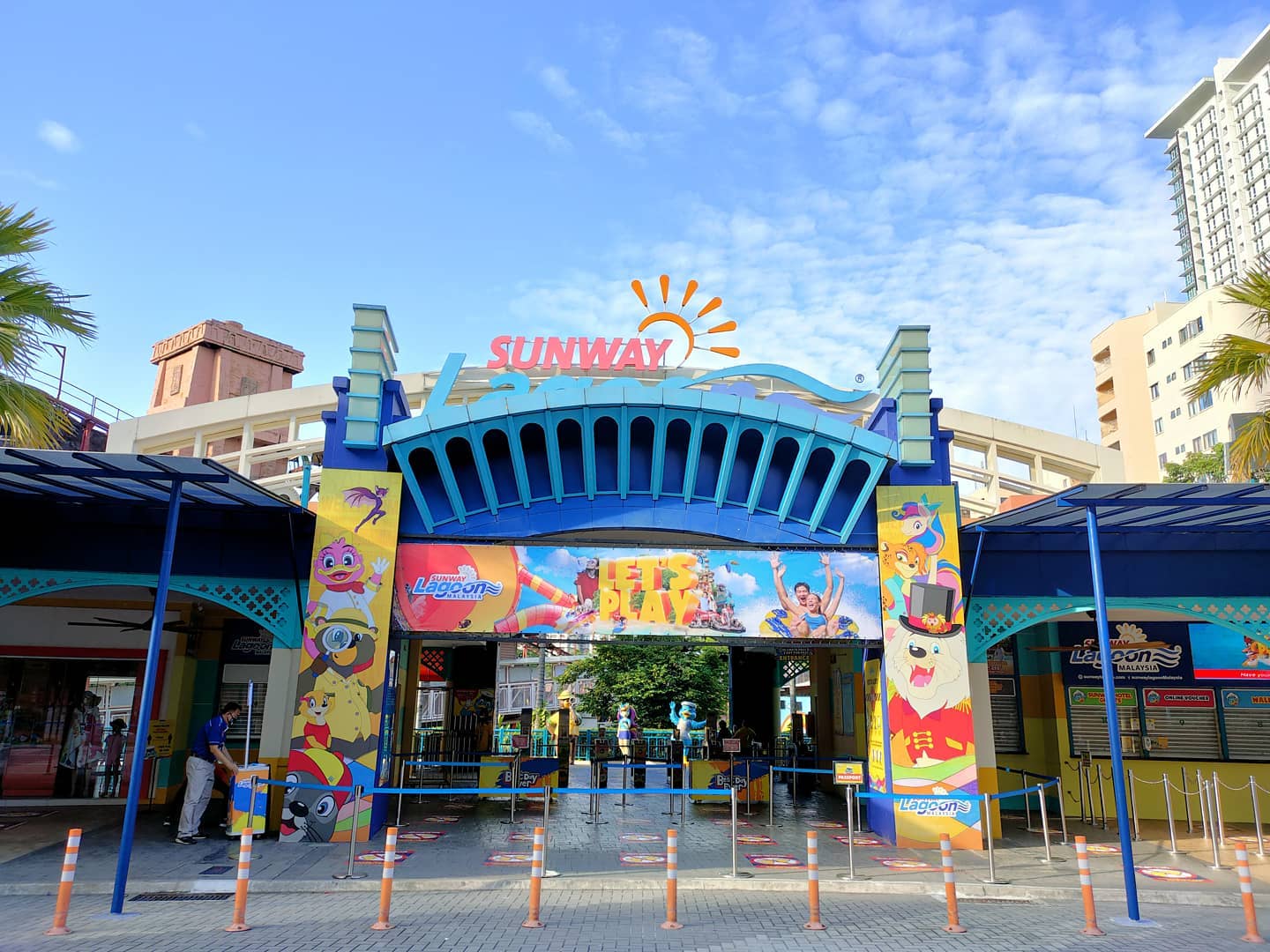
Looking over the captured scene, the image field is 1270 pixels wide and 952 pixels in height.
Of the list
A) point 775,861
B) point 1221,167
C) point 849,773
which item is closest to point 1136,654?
point 849,773

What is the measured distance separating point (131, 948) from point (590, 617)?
8368 mm

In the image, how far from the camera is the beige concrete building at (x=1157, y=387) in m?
62.9

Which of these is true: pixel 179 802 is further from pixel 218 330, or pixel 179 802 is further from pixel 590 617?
pixel 218 330

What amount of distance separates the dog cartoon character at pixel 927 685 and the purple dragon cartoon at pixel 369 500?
8.98 metres

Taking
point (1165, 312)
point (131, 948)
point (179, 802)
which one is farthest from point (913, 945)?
point (1165, 312)

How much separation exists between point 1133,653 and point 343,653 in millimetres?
15746

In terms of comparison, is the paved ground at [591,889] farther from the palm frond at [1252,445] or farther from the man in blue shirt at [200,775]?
the palm frond at [1252,445]

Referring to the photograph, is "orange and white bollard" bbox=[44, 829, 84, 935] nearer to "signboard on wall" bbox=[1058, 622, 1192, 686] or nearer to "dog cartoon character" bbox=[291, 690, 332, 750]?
"dog cartoon character" bbox=[291, 690, 332, 750]

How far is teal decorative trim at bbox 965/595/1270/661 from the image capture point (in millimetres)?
16375

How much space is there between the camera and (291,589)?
53.0 feet

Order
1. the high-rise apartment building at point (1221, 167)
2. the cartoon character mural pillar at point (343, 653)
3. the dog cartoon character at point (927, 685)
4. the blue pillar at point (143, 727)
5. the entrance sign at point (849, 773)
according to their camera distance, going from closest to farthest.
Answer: the blue pillar at point (143, 727) < the entrance sign at point (849, 773) < the cartoon character mural pillar at point (343, 653) < the dog cartoon character at point (927, 685) < the high-rise apartment building at point (1221, 167)

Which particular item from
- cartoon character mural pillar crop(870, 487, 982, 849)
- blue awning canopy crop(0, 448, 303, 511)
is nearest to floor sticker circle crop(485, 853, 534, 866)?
cartoon character mural pillar crop(870, 487, 982, 849)

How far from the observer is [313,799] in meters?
14.7

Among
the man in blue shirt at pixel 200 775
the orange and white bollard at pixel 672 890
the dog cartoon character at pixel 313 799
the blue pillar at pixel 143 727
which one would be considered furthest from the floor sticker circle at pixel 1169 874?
the man in blue shirt at pixel 200 775
